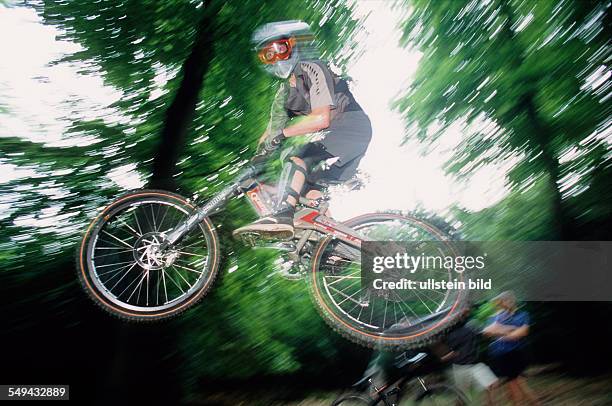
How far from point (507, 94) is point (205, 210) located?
2.44 meters

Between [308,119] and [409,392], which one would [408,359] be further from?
[308,119]

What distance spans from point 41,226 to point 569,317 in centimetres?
430

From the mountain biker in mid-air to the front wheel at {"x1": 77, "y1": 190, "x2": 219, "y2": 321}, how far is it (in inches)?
22.5

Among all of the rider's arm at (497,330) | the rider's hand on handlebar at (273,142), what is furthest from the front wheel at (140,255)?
the rider's arm at (497,330)

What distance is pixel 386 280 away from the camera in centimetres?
259

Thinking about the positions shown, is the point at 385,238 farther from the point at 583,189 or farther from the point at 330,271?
the point at 583,189

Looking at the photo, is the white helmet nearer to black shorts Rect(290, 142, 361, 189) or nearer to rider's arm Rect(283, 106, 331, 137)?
rider's arm Rect(283, 106, 331, 137)

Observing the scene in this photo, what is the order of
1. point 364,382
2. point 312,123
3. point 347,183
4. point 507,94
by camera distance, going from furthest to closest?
point 507,94
point 364,382
point 347,183
point 312,123

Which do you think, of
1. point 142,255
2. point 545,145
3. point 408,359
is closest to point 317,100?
point 142,255

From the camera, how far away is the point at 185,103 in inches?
129

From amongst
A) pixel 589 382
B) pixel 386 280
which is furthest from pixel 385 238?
pixel 589 382

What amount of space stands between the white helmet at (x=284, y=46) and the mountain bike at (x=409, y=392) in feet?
6.84

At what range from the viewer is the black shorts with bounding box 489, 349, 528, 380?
9.53ft

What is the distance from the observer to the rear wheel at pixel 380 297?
2459 millimetres
